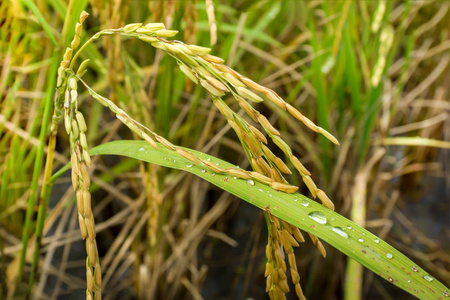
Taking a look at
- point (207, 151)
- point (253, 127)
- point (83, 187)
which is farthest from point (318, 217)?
point (207, 151)

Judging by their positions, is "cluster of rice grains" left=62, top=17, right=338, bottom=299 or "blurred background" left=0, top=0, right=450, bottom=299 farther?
"blurred background" left=0, top=0, right=450, bottom=299

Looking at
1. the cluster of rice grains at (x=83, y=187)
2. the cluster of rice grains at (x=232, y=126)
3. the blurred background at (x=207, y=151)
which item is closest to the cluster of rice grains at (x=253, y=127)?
the cluster of rice grains at (x=232, y=126)

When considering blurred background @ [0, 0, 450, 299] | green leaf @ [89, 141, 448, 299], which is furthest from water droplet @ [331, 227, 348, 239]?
blurred background @ [0, 0, 450, 299]

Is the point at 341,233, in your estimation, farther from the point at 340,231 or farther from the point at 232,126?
the point at 232,126

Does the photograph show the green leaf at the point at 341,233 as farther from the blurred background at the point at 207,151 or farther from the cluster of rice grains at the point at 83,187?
the blurred background at the point at 207,151

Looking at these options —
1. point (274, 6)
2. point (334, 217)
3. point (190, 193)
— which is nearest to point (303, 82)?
point (274, 6)

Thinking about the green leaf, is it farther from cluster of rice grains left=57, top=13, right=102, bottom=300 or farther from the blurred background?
the blurred background
